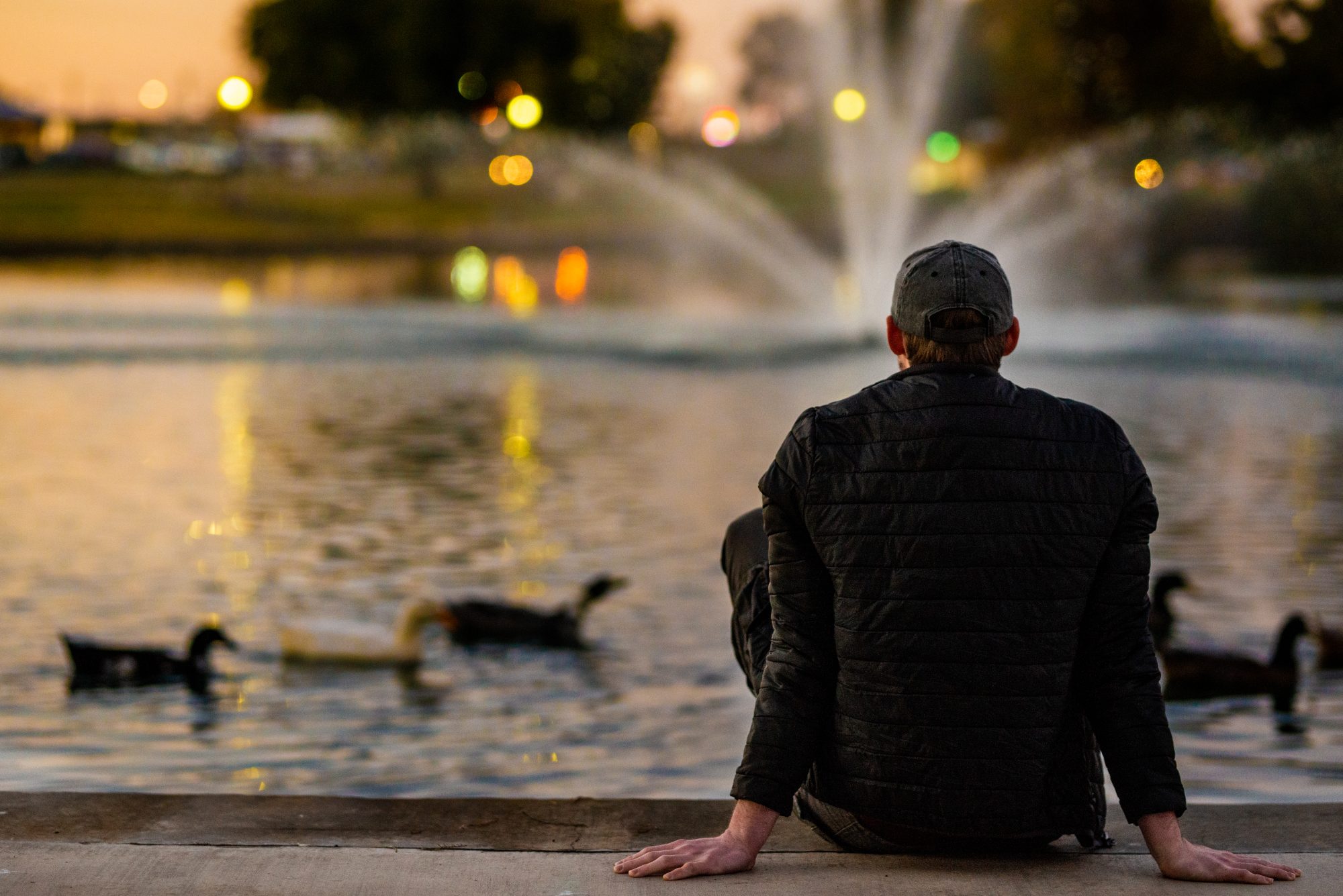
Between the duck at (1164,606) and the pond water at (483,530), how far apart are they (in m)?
0.19

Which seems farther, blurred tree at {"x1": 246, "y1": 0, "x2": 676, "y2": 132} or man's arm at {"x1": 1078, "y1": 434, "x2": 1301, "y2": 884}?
blurred tree at {"x1": 246, "y1": 0, "x2": 676, "y2": 132}

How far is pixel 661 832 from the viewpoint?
510cm

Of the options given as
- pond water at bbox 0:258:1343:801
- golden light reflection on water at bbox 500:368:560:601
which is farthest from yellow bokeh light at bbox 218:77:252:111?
golden light reflection on water at bbox 500:368:560:601

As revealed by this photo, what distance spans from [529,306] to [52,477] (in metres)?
21.5

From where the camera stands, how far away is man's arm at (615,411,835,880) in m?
4.29

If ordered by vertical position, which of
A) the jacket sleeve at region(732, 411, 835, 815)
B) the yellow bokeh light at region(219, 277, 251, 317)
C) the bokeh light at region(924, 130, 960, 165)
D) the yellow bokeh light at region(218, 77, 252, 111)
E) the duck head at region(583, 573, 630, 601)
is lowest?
A: the duck head at region(583, 573, 630, 601)

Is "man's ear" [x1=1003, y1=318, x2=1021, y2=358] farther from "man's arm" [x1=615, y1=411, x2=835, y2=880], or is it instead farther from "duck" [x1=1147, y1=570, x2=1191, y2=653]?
"duck" [x1=1147, y1=570, x2=1191, y2=653]

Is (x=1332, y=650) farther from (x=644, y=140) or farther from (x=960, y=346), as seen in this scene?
(x=644, y=140)

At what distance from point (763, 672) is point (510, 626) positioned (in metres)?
4.93

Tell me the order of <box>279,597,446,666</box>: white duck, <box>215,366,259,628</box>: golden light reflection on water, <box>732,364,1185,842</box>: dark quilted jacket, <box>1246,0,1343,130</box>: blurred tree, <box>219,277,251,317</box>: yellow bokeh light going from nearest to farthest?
1. <box>732,364,1185,842</box>: dark quilted jacket
2. <box>279,597,446,666</box>: white duck
3. <box>215,366,259,628</box>: golden light reflection on water
4. <box>219,277,251,317</box>: yellow bokeh light
5. <box>1246,0,1343,130</box>: blurred tree

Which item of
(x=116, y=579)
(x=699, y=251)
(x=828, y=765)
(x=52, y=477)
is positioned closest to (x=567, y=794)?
(x=828, y=765)

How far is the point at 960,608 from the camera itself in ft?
13.8

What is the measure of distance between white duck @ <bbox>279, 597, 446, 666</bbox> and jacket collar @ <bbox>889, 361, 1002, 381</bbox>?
16.6ft

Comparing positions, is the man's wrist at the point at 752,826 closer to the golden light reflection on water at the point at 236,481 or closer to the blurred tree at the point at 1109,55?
the golden light reflection on water at the point at 236,481
